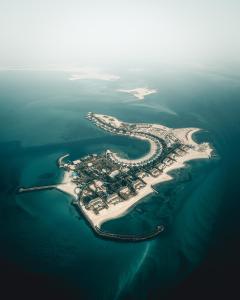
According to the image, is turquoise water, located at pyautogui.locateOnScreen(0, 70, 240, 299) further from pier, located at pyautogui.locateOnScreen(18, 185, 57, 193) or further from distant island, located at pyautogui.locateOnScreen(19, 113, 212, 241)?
distant island, located at pyautogui.locateOnScreen(19, 113, 212, 241)

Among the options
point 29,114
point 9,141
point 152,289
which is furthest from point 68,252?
point 29,114

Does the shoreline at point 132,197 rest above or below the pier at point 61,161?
above

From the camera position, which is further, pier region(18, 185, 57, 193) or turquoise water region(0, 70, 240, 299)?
pier region(18, 185, 57, 193)

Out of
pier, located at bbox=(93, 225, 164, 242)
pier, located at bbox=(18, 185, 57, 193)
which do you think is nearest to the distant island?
pier, located at bbox=(93, 225, 164, 242)

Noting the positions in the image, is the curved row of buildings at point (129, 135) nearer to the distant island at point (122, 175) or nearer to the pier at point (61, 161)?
the distant island at point (122, 175)

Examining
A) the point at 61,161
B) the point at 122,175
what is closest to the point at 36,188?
the point at 61,161

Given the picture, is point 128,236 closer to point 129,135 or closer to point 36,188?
point 36,188

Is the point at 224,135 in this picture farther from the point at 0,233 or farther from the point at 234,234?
the point at 0,233

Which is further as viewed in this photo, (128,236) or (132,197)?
(132,197)

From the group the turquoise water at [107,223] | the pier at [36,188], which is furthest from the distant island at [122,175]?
the turquoise water at [107,223]
